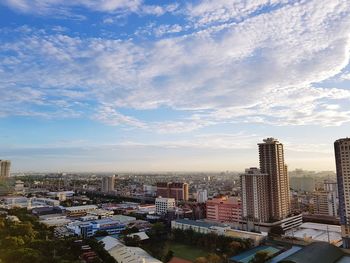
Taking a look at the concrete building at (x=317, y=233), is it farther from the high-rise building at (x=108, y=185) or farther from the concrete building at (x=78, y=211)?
the high-rise building at (x=108, y=185)

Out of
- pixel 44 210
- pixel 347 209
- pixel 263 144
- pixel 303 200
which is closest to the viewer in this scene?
pixel 347 209

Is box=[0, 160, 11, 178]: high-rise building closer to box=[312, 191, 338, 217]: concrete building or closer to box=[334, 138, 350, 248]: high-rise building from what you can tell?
box=[312, 191, 338, 217]: concrete building

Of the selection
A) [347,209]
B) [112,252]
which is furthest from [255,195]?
[112,252]

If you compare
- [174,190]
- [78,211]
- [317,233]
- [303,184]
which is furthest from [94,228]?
[303,184]

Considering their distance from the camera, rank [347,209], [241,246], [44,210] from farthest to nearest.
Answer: [44,210] < [347,209] < [241,246]

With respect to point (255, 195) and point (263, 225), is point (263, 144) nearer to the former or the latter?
point (255, 195)

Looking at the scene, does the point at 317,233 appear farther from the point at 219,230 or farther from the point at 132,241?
the point at 132,241

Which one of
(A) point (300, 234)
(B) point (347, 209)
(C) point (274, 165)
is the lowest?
(A) point (300, 234)
